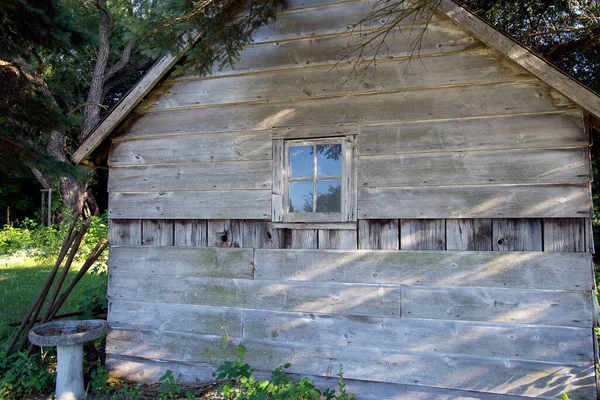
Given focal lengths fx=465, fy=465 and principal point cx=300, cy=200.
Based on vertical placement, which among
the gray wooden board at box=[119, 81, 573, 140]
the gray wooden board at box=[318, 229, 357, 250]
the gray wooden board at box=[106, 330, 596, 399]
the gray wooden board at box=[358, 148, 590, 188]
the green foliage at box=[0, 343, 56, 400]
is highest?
the gray wooden board at box=[119, 81, 573, 140]

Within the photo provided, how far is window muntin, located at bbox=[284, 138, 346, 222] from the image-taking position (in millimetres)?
4875

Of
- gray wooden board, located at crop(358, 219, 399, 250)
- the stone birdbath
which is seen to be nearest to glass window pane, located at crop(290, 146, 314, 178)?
gray wooden board, located at crop(358, 219, 399, 250)

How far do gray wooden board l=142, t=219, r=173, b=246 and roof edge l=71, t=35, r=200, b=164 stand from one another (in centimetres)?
110

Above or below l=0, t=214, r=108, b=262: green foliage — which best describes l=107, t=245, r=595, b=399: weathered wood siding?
below

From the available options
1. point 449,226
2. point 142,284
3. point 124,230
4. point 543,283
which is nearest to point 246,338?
point 142,284

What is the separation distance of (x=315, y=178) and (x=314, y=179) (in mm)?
15

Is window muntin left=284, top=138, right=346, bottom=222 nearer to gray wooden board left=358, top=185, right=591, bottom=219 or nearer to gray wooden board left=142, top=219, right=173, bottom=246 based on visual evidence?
gray wooden board left=358, top=185, right=591, bottom=219

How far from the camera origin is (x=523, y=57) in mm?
4133

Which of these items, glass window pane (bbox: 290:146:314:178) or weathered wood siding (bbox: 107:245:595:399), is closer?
weathered wood siding (bbox: 107:245:595:399)

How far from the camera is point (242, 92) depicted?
5262mm

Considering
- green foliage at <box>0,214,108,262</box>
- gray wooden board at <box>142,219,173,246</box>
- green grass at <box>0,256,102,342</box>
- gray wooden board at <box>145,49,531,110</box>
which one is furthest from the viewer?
green foliage at <box>0,214,108,262</box>

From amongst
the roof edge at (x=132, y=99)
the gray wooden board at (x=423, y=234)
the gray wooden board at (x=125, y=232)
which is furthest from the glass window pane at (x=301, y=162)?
the gray wooden board at (x=125, y=232)

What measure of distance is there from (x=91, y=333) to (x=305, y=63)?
383cm

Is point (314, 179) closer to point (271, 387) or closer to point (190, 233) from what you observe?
point (190, 233)
